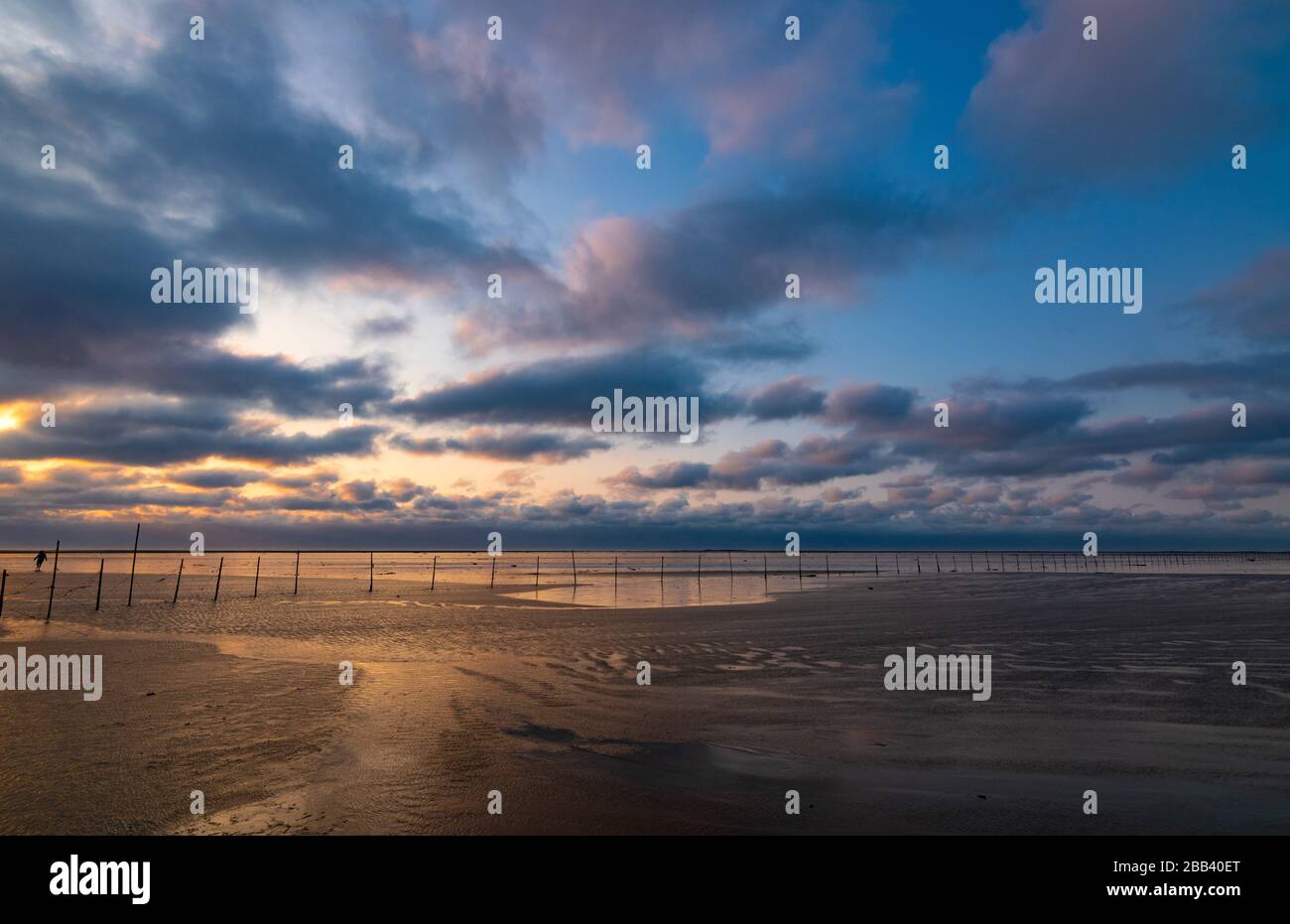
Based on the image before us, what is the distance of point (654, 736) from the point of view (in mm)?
13211

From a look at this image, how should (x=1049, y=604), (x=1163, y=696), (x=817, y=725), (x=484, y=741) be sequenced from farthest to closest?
(x=1049, y=604) < (x=1163, y=696) < (x=817, y=725) < (x=484, y=741)

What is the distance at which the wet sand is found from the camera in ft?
30.4

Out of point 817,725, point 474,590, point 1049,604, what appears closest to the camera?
point 817,725

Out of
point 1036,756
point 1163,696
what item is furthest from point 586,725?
point 1163,696

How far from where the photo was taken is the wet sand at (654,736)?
365 inches

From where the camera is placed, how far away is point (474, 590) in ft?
197
